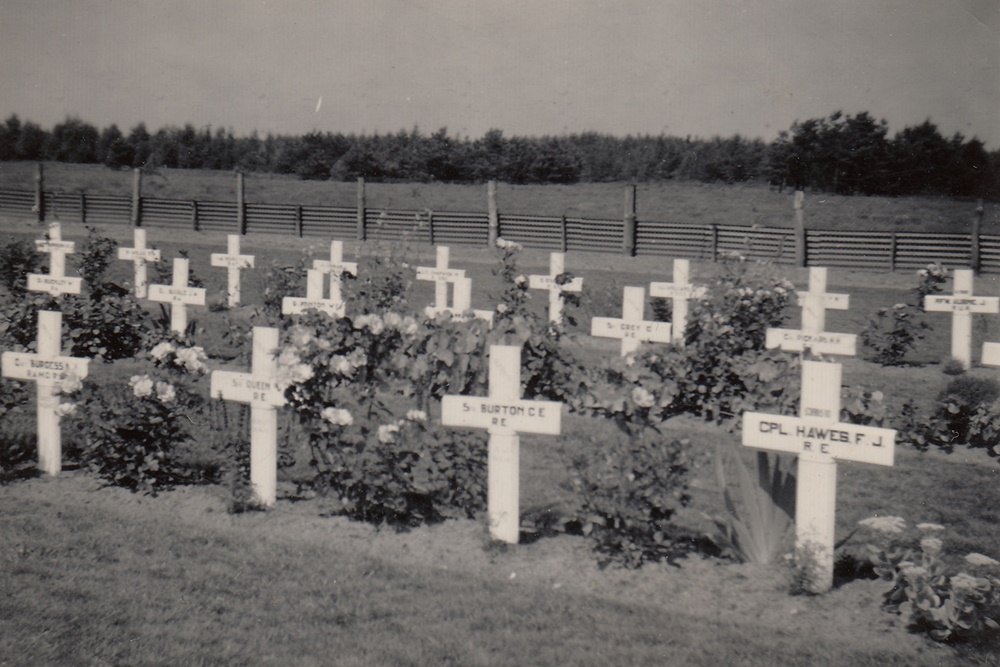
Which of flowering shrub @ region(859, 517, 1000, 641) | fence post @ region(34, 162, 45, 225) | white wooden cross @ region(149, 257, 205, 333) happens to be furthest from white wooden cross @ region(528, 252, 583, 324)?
fence post @ region(34, 162, 45, 225)

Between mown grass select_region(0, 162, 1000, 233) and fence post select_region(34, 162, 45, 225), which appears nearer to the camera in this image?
fence post select_region(34, 162, 45, 225)

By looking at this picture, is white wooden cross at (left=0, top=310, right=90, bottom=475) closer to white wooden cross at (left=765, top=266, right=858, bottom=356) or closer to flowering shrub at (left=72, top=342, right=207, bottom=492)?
flowering shrub at (left=72, top=342, right=207, bottom=492)

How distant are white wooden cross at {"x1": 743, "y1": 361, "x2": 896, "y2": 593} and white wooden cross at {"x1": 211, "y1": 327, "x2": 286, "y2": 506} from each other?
2.81 m

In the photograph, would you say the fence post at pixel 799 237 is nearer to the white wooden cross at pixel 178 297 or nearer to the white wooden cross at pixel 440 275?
the white wooden cross at pixel 440 275

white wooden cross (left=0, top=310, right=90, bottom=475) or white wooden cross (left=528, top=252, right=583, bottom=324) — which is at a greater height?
white wooden cross (left=528, top=252, right=583, bottom=324)

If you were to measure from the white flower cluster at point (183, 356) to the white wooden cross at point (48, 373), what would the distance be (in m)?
0.60

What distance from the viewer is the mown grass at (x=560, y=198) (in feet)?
105

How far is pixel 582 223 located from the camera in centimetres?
2323

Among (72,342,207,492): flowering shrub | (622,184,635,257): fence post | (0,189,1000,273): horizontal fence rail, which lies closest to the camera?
(72,342,207,492): flowering shrub

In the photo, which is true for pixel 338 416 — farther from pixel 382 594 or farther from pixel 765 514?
pixel 765 514

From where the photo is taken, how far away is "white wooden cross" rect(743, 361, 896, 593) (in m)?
4.57

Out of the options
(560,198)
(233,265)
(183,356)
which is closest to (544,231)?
(233,265)

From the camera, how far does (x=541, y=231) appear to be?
23.7 meters

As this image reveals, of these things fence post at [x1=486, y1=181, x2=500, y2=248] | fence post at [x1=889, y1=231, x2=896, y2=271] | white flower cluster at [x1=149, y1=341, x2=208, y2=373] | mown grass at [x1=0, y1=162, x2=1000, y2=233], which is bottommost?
white flower cluster at [x1=149, y1=341, x2=208, y2=373]
